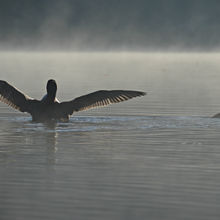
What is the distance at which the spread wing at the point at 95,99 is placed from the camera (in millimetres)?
20202

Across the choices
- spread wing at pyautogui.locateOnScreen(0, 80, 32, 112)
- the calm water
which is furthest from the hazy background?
the calm water

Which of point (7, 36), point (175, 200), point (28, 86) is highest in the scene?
point (7, 36)

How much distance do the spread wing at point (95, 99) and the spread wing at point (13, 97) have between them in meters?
0.88

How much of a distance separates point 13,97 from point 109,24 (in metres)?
173

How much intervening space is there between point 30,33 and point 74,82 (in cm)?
14906

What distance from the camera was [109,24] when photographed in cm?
19250

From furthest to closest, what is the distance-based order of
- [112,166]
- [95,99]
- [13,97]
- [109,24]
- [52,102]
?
[109,24]
[95,99]
[13,97]
[52,102]
[112,166]

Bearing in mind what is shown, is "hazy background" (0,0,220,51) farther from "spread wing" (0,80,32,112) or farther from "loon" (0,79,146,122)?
"spread wing" (0,80,32,112)

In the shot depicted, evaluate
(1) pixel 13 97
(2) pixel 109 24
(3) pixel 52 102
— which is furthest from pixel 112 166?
(2) pixel 109 24

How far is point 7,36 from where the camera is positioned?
182 metres

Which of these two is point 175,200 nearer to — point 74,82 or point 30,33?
point 74,82

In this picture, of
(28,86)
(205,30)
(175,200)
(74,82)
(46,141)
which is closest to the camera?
(175,200)

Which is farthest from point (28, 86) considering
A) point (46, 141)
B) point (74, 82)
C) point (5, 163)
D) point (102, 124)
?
point (5, 163)

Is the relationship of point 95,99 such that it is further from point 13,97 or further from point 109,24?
point 109,24
